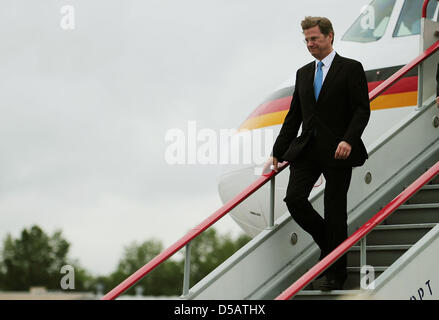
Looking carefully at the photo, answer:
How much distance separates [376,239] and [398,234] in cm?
17

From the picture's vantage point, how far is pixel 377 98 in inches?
263

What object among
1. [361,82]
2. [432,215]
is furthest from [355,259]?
[361,82]

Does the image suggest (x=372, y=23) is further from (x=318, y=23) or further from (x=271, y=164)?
(x=318, y=23)

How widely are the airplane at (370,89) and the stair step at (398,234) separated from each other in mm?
1295

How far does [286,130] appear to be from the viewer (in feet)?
15.9

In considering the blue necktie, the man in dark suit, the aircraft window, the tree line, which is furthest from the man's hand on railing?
the tree line

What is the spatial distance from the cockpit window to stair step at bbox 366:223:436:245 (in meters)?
3.25

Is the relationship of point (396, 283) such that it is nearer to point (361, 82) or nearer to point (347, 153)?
point (347, 153)

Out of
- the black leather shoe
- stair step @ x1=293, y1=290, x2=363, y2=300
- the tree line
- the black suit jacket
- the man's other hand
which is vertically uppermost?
the black suit jacket

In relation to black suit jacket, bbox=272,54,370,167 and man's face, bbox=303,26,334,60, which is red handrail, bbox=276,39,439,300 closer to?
black suit jacket, bbox=272,54,370,167

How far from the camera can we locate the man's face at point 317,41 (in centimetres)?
446

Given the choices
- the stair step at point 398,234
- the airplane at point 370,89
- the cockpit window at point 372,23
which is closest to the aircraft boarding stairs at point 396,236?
the stair step at point 398,234

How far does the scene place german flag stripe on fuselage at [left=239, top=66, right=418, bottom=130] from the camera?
6.45 m

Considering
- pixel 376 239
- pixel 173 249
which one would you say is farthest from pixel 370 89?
pixel 173 249
